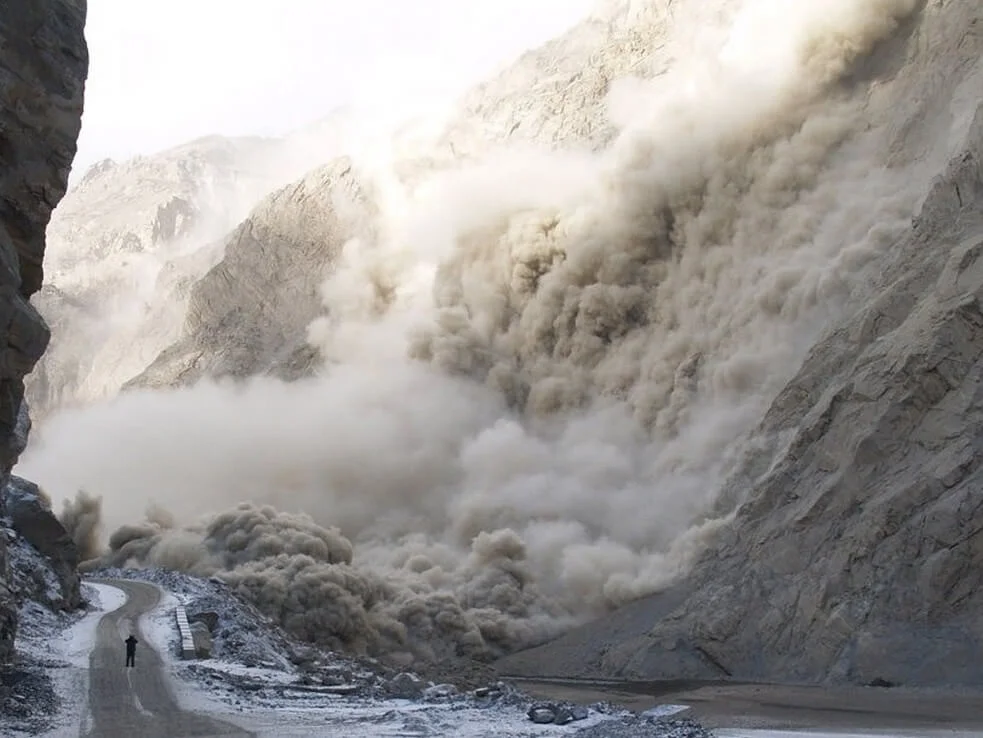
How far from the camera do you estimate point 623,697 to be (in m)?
24.4

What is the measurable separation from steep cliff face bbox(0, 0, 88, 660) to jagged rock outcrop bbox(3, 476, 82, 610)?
55.9 feet

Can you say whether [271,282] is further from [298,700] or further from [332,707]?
[332,707]

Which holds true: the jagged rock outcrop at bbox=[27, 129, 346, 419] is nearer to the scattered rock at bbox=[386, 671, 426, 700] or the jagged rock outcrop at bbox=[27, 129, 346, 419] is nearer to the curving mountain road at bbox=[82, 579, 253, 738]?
the curving mountain road at bbox=[82, 579, 253, 738]

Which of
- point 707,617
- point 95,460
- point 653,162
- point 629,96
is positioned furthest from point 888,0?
point 95,460

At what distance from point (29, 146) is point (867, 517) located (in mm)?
20244

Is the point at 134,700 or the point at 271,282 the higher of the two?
the point at 271,282

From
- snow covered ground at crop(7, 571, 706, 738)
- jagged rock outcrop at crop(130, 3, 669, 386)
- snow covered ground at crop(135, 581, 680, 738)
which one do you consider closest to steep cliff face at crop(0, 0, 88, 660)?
snow covered ground at crop(7, 571, 706, 738)

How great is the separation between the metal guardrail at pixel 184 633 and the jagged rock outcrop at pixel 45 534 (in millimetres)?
3252

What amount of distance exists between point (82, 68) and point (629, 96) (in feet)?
162

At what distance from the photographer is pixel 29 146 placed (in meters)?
15.3

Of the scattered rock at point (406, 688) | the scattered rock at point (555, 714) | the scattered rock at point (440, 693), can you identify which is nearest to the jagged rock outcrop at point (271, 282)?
the scattered rock at point (406, 688)

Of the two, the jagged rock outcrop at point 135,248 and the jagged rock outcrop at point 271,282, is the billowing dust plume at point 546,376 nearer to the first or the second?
the jagged rock outcrop at point 271,282

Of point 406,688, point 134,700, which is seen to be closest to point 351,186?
point 406,688

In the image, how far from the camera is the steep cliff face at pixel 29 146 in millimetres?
14641
